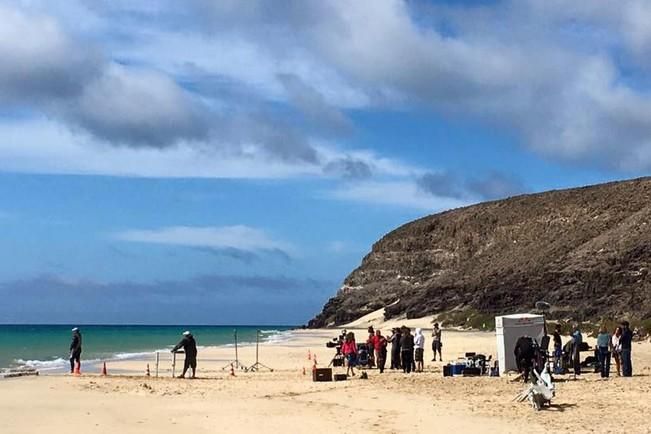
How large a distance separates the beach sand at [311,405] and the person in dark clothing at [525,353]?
49 cm

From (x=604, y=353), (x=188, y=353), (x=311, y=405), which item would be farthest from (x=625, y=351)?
(x=188, y=353)

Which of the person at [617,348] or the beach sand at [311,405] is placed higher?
the person at [617,348]

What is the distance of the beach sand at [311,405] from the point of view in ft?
49.5

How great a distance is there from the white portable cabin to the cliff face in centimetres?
3184

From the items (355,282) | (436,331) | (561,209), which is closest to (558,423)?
(436,331)

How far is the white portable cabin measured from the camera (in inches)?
941

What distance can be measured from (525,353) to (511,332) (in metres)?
2.31

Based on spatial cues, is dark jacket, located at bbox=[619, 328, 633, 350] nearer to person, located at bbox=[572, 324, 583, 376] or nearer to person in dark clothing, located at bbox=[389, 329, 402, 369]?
person, located at bbox=[572, 324, 583, 376]

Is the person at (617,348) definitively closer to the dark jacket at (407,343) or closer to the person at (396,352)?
the dark jacket at (407,343)

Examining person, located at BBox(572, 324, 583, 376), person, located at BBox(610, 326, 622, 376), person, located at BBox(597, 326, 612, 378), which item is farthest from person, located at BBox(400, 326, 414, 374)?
person, located at BBox(610, 326, 622, 376)

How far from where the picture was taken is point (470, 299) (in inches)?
3051

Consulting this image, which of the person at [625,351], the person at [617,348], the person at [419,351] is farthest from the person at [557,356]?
the person at [419,351]

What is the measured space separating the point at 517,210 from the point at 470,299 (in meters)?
26.9

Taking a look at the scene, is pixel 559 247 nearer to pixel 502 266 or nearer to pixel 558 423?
pixel 502 266
